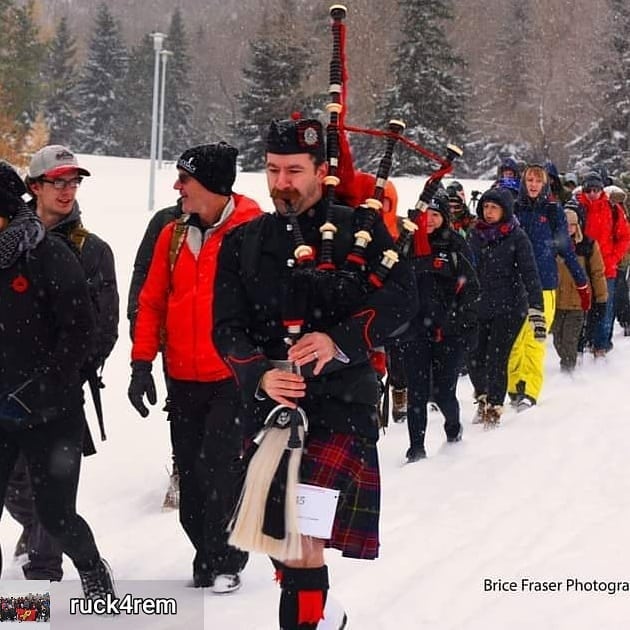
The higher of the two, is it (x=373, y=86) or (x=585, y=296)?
(x=373, y=86)

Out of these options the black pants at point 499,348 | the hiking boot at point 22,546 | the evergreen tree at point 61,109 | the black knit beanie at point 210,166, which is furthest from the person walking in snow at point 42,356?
the evergreen tree at point 61,109

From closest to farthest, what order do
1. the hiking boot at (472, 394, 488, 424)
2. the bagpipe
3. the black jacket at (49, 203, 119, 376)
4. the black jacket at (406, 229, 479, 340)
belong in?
the bagpipe, the black jacket at (49, 203, 119, 376), the black jacket at (406, 229, 479, 340), the hiking boot at (472, 394, 488, 424)

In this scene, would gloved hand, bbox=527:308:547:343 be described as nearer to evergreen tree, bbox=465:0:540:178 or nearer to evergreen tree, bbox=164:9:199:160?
evergreen tree, bbox=465:0:540:178

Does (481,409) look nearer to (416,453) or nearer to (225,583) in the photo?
(416,453)

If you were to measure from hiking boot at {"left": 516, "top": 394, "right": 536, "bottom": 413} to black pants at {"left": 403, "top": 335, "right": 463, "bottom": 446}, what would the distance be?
1556 mm

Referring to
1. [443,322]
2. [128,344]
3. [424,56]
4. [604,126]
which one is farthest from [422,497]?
[604,126]

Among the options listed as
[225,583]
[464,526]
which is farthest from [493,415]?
[225,583]

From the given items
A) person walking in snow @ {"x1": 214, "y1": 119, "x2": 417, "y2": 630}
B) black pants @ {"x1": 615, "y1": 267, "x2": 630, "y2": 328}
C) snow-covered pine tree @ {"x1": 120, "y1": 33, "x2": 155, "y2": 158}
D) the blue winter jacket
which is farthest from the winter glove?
snow-covered pine tree @ {"x1": 120, "y1": 33, "x2": 155, "y2": 158}

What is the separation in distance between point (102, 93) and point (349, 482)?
60339 millimetres

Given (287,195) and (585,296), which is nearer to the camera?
(287,195)

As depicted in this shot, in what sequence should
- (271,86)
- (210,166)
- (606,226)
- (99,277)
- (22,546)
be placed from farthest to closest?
(271,86) < (606,226) < (22,546) < (99,277) < (210,166)

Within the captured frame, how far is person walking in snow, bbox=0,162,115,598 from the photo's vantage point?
3840 millimetres

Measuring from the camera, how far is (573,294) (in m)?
9.83

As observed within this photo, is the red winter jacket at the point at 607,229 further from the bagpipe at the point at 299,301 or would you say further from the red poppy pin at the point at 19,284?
the red poppy pin at the point at 19,284
